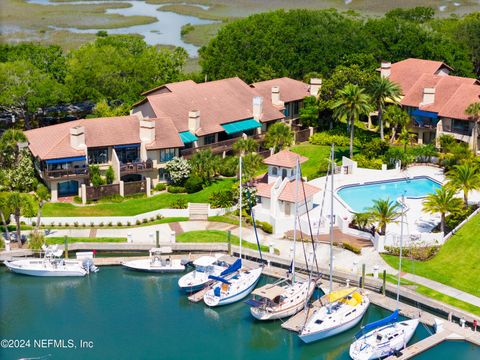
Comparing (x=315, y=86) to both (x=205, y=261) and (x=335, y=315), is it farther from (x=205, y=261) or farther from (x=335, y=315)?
(x=335, y=315)

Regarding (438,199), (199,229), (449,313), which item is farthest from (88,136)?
(449,313)

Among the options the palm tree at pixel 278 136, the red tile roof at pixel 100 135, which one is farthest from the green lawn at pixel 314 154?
the red tile roof at pixel 100 135

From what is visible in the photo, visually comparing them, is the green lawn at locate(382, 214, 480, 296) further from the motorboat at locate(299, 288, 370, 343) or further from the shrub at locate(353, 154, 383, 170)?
the shrub at locate(353, 154, 383, 170)

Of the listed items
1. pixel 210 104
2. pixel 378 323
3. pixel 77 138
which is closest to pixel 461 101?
pixel 210 104

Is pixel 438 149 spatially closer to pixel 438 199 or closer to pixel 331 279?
pixel 438 199

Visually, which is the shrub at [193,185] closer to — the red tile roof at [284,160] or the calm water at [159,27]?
the red tile roof at [284,160]

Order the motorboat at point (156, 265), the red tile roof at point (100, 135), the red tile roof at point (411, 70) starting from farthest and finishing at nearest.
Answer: the red tile roof at point (411, 70)
the red tile roof at point (100, 135)
the motorboat at point (156, 265)
